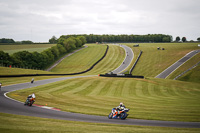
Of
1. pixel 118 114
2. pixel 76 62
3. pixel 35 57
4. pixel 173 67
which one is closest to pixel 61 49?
pixel 76 62

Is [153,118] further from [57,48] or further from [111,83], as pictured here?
[57,48]

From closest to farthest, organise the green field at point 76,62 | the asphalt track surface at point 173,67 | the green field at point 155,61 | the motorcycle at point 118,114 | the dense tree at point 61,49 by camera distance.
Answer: the motorcycle at point 118,114
the asphalt track surface at point 173,67
the green field at point 155,61
the green field at point 76,62
the dense tree at point 61,49

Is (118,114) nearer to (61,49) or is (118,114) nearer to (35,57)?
(35,57)

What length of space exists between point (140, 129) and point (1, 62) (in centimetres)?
9218

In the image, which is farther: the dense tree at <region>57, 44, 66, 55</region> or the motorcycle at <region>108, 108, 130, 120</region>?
the dense tree at <region>57, 44, 66, 55</region>

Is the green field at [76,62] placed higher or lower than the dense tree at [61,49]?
lower

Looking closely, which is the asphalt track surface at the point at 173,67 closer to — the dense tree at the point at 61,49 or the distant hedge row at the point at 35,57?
the distant hedge row at the point at 35,57

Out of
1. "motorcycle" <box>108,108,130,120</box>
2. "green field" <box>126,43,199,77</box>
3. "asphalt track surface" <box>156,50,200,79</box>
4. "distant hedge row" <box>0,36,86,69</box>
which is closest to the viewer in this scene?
"motorcycle" <box>108,108,130,120</box>

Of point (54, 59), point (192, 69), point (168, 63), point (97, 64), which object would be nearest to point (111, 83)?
point (192, 69)

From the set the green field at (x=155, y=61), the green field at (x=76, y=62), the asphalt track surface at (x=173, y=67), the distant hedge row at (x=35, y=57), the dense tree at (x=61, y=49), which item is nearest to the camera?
the asphalt track surface at (x=173, y=67)

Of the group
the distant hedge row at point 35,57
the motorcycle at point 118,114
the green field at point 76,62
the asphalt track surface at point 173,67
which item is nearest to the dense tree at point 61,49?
the distant hedge row at point 35,57

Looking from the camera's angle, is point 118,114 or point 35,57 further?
point 35,57

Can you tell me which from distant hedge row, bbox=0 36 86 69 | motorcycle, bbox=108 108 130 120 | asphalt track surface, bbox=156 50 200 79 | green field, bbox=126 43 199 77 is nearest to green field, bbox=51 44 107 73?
distant hedge row, bbox=0 36 86 69

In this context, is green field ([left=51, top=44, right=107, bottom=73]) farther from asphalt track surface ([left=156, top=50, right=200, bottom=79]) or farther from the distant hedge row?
asphalt track surface ([left=156, top=50, right=200, bottom=79])
